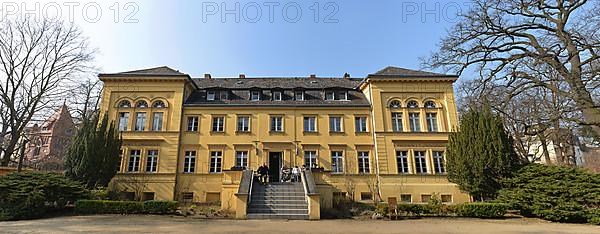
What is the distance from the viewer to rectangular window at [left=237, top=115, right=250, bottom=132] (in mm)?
24469

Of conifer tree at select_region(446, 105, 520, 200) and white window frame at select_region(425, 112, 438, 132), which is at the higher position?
white window frame at select_region(425, 112, 438, 132)

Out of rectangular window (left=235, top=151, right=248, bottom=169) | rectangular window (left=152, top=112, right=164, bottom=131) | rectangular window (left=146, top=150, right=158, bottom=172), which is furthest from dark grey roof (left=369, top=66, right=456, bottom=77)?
rectangular window (left=146, top=150, right=158, bottom=172)

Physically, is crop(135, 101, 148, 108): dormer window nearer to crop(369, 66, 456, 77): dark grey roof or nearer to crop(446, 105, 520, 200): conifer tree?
crop(369, 66, 456, 77): dark grey roof

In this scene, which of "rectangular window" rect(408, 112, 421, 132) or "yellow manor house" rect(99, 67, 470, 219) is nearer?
"yellow manor house" rect(99, 67, 470, 219)

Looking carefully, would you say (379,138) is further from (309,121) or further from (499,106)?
(499,106)

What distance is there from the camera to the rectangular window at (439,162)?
23.3 meters

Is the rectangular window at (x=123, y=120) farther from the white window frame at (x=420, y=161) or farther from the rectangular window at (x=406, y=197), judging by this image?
the white window frame at (x=420, y=161)

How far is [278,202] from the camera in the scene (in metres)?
16.8

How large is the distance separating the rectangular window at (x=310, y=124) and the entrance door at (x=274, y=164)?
280cm

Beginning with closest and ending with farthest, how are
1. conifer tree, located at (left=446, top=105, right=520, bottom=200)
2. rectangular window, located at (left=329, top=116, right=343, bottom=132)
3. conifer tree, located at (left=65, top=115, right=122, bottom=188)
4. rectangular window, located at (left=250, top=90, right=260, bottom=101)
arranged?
conifer tree, located at (left=446, top=105, right=520, bottom=200) → conifer tree, located at (left=65, top=115, right=122, bottom=188) → rectangular window, located at (left=329, top=116, right=343, bottom=132) → rectangular window, located at (left=250, top=90, right=260, bottom=101)

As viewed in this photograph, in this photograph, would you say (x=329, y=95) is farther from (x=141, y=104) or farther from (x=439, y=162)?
(x=141, y=104)

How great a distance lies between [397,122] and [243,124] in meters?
11.3

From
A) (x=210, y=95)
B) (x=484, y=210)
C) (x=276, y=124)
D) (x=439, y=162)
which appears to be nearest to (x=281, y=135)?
(x=276, y=124)

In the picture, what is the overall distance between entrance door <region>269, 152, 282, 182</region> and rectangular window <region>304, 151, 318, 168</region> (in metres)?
1.87
